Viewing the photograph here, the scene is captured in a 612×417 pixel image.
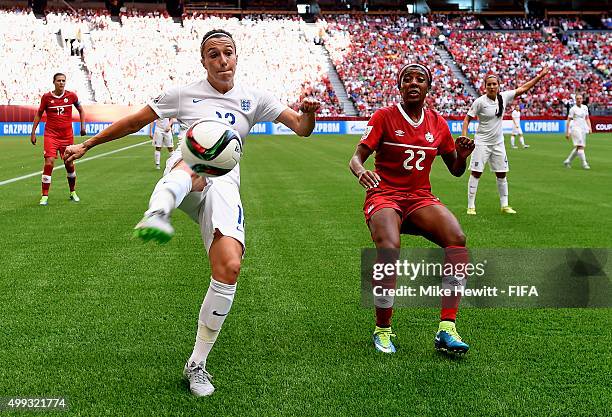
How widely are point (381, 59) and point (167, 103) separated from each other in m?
52.8

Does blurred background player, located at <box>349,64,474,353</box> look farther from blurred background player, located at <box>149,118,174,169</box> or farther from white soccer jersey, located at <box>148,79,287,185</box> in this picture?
blurred background player, located at <box>149,118,174,169</box>

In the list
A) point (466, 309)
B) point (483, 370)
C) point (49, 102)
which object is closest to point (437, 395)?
point (483, 370)

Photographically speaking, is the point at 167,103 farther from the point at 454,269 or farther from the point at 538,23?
the point at 538,23

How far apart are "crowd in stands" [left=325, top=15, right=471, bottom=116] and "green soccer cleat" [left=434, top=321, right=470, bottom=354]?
140ft

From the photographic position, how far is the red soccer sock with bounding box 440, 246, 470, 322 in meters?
4.75

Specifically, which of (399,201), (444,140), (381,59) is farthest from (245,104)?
(381,59)

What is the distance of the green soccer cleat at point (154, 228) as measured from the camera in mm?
3383

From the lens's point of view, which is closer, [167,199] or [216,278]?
[167,199]

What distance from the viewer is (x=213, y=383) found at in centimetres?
409

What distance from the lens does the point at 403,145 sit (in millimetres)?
5223

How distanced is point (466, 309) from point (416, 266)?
177 centimetres

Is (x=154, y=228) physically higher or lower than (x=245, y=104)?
lower

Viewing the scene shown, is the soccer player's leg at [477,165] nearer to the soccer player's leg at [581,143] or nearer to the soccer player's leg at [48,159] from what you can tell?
→ the soccer player's leg at [48,159]

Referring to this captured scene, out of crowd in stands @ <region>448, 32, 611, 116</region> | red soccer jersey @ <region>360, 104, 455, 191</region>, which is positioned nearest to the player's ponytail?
red soccer jersey @ <region>360, 104, 455, 191</region>
